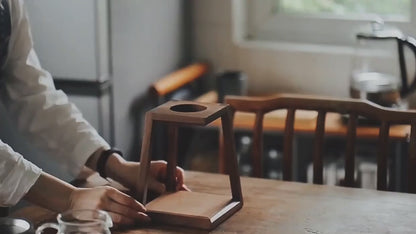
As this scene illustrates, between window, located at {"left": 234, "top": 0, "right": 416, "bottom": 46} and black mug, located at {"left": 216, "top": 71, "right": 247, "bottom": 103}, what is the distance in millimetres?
256

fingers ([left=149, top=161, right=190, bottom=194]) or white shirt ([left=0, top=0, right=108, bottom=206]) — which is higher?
white shirt ([left=0, top=0, right=108, bottom=206])

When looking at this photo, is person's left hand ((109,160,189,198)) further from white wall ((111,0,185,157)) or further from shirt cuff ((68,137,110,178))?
white wall ((111,0,185,157))

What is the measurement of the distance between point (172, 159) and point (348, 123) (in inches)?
19.2

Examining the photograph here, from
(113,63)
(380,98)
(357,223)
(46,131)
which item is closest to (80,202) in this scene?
(46,131)

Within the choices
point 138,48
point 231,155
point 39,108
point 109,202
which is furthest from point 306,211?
point 138,48

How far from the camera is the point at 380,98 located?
2.74m

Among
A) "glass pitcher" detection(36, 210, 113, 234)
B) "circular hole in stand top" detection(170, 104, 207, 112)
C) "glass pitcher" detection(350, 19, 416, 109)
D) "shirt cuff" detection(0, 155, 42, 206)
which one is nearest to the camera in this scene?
"glass pitcher" detection(36, 210, 113, 234)

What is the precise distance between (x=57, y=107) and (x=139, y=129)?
816 mm

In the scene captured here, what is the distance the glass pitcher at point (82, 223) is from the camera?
1479mm

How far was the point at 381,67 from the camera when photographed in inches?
118

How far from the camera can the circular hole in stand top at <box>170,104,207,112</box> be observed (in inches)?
69.7

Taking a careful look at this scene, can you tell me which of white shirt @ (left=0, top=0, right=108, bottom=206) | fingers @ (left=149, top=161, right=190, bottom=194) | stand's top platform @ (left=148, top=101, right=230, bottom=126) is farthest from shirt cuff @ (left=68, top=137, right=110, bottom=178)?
stand's top platform @ (left=148, top=101, right=230, bottom=126)

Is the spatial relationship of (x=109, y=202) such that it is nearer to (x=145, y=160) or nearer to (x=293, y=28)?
(x=145, y=160)

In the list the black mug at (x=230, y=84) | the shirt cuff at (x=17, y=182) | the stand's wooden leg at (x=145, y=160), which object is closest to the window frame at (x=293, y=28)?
the black mug at (x=230, y=84)
